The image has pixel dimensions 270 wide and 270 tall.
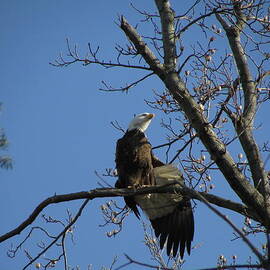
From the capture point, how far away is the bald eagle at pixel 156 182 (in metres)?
6.05

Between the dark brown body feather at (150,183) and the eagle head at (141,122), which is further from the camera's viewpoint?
the eagle head at (141,122)

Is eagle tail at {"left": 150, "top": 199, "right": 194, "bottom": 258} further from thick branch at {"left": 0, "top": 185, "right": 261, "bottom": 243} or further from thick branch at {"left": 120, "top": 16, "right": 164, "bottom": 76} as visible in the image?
thick branch at {"left": 120, "top": 16, "right": 164, "bottom": 76}

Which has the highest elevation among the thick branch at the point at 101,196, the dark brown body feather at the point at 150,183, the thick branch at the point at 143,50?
the thick branch at the point at 143,50

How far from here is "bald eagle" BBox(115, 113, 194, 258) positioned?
238 inches

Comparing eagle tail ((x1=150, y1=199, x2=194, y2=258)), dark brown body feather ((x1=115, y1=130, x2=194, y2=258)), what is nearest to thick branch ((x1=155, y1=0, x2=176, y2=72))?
dark brown body feather ((x1=115, y1=130, x2=194, y2=258))

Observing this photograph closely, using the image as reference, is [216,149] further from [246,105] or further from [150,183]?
[150,183]

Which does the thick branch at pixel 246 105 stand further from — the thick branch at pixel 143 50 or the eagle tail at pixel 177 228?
the eagle tail at pixel 177 228

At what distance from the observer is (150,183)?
622 centimetres

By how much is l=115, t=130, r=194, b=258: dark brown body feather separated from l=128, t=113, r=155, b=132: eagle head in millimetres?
558

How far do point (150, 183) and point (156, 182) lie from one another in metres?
0.26

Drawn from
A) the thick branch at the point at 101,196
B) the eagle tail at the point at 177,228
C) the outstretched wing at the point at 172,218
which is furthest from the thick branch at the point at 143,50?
the eagle tail at the point at 177,228

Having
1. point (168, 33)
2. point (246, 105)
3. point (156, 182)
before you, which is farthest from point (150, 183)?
point (168, 33)

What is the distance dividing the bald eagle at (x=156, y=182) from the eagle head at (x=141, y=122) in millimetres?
411

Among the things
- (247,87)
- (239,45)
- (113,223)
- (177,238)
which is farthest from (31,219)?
(239,45)
